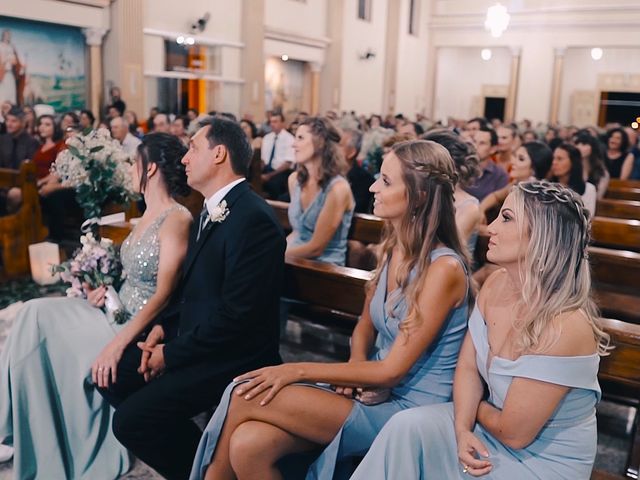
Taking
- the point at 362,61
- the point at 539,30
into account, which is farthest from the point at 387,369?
the point at 539,30

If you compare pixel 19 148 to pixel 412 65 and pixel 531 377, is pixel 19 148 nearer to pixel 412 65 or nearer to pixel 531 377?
pixel 531 377

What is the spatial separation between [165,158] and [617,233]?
301cm

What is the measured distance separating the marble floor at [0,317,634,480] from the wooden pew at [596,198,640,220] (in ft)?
7.29

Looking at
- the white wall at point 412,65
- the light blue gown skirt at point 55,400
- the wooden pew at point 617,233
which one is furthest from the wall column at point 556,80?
the light blue gown skirt at point 55,400

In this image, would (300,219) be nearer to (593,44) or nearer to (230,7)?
(230,7)

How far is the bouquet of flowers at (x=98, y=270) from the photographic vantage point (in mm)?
3014

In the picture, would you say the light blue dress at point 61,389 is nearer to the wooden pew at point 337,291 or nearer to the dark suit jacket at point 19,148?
the wooden pew at point 337,291

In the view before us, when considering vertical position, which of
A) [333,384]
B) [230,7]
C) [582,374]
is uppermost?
[230,7]

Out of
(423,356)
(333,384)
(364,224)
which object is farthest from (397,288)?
(364,224)

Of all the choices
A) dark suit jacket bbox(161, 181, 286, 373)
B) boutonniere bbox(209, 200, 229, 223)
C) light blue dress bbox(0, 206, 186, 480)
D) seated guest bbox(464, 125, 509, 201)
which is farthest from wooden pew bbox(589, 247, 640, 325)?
light blue dress bbox(0, 206, 186, 480)

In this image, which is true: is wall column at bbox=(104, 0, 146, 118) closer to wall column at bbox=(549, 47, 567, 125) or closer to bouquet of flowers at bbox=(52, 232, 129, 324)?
bouquet of flowers at bbox=(52, 232, 129, 324)

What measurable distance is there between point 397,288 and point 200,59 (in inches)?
486

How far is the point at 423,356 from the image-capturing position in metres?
2.31

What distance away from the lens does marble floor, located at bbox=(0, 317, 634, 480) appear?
2889 millimetres
